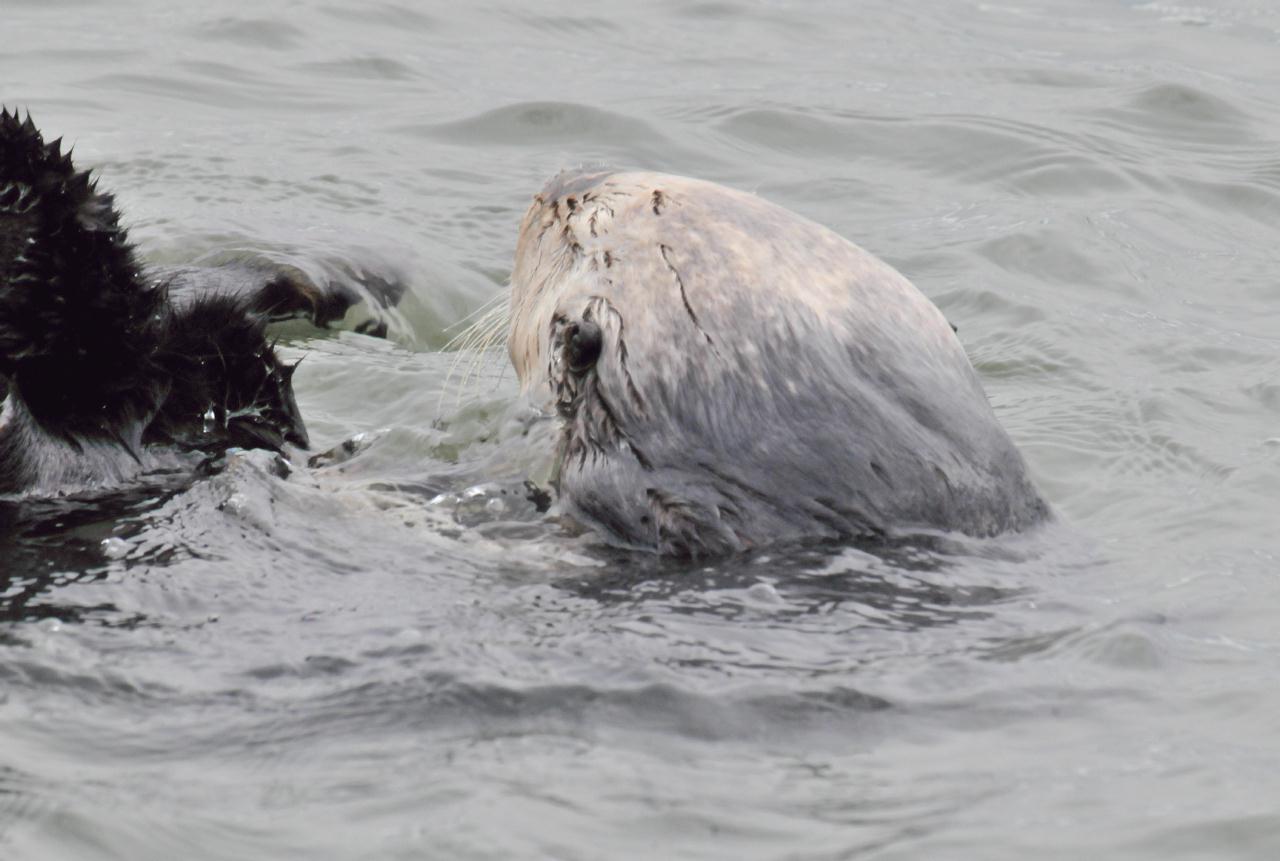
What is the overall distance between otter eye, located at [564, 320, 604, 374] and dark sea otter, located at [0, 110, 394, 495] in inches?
30.2

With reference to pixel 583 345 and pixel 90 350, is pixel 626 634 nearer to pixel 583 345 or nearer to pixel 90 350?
pixel 583 345

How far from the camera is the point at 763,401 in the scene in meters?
3.38

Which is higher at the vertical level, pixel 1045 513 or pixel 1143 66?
pixel 1143 66

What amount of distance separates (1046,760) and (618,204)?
1.65 meters

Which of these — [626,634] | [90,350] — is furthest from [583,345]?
[90,350]

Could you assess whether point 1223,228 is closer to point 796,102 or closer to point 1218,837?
point 796,102

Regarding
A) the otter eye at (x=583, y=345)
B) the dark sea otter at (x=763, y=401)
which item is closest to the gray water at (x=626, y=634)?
the dark sea otter at (x=763, y=401)

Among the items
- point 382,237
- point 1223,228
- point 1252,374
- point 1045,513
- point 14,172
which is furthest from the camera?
point 1223,228

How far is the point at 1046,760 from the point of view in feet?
9.35

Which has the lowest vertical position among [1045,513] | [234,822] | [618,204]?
[234,822]

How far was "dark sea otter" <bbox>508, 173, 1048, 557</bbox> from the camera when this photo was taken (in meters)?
3.37

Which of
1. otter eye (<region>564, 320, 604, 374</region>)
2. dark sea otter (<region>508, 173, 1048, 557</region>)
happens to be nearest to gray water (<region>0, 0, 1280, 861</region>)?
dark sea otter (<region>508, 173, 1048, 557</region>)

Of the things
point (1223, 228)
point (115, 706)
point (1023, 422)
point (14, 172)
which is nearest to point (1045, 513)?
point (1023, 422)

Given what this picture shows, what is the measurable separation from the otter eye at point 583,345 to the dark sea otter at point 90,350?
77cm
